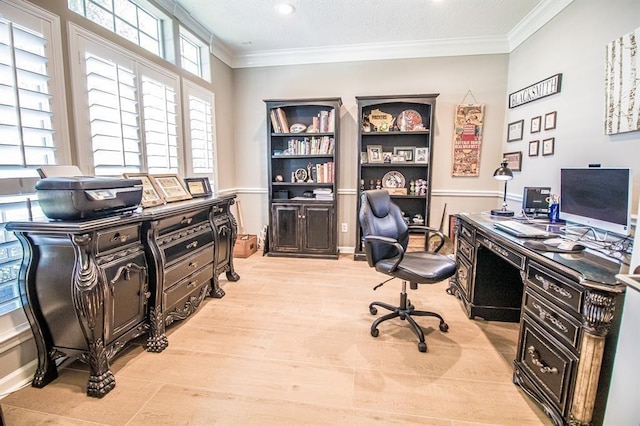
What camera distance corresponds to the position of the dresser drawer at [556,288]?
132 cm

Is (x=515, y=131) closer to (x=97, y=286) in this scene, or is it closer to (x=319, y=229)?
(x=319, y=229)

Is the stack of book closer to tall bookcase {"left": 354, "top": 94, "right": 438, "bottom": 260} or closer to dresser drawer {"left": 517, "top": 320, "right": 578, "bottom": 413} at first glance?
tall bookcase {"left": 354, "top": 94, "right": 438, "bottom": 260}

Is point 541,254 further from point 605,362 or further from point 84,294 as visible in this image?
point 84,294

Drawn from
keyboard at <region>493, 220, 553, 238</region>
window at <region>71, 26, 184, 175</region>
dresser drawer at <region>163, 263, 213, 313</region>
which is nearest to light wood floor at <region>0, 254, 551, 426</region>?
dresser drawer at <region>163, 263, 213, 313</region>

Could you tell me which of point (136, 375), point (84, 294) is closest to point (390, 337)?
point (136, 375)

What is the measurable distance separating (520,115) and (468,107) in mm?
639

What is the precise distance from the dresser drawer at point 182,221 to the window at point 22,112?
2.31 feet

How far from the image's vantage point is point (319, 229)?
410 cm

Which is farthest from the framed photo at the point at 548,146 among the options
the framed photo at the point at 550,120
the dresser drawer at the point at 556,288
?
the dresser drawer at the point at 556,288

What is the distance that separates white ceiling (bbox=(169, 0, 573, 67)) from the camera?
9.69 ft

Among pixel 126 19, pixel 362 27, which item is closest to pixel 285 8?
pixel 362 27

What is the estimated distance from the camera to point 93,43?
83.3 inches

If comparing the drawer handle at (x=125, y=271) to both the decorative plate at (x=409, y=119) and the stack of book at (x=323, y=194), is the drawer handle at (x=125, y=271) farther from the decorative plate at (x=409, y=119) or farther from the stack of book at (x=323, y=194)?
the decorative plate at (x=409, y=119)

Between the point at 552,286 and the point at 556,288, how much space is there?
3 cm
